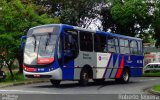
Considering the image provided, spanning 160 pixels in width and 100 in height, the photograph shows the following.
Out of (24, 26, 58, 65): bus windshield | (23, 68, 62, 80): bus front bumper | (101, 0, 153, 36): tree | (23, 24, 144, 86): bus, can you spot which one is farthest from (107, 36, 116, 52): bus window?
(101, 0, 153, 36): tree

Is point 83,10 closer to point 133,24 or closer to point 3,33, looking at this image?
point 133,24

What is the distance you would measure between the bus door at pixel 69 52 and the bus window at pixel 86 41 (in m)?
0.62

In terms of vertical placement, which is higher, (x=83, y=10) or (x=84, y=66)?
(x=83, y=10)

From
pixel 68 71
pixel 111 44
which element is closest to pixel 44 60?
pixel 68 71

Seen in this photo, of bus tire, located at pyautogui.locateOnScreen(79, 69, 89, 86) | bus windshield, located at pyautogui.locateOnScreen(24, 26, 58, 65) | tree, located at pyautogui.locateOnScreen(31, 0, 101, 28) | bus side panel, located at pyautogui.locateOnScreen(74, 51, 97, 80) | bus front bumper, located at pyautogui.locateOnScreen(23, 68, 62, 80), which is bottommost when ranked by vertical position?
bus tire, located at pyautogui.locateOnScreen(79, 69, 89, 86)

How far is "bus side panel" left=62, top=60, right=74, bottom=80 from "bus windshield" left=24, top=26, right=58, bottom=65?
0.92 metres

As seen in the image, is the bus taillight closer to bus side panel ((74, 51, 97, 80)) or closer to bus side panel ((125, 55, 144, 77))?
bus side panel ((74, 51, 97, 80))

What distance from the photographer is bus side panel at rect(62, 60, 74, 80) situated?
881 inches

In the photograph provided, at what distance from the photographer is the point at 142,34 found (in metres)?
48.6

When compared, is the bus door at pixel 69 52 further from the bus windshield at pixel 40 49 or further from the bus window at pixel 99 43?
the bus window at pixel 99 43

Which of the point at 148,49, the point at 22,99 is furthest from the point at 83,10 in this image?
the point at 22,99

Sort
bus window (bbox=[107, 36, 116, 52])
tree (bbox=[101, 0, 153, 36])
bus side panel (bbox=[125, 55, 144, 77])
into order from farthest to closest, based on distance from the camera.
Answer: tree (bbox=[101, 0, 153, 36]) < bus side panel (bbox=[125, 55, 144, 77]) < bus window (bbox=[107, 36, 116, 52])

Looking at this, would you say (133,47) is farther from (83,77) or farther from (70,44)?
(70,44)

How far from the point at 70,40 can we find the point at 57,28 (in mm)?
980
